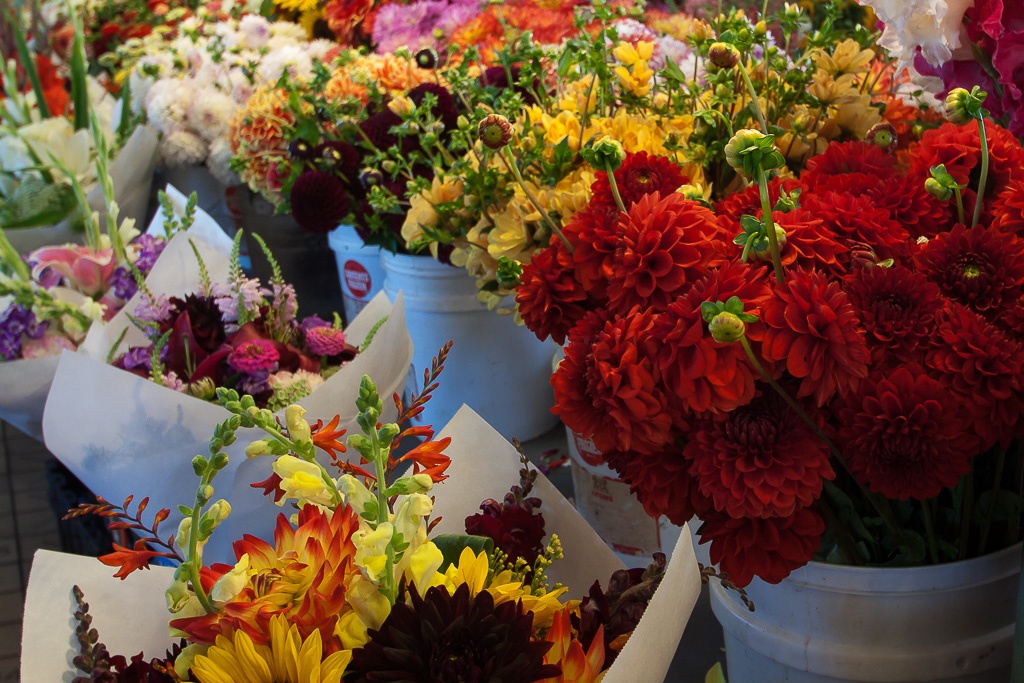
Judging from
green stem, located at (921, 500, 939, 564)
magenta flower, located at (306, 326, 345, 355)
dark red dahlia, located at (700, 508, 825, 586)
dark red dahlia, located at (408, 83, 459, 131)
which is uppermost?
dark red dahlia, located at (700, 508, 825, 586)

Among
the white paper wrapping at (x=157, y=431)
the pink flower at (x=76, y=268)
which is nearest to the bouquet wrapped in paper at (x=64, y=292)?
the pink flower at (x=76, y=268)

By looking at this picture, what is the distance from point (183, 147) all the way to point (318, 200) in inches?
29.7

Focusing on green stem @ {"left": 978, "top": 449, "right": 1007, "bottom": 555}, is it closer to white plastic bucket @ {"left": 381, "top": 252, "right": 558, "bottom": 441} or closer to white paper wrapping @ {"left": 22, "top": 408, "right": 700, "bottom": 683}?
white paper wrapping @ {"left": 22, "top": 408, "right": 700, "bottom": 683}

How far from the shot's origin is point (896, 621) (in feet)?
1.56

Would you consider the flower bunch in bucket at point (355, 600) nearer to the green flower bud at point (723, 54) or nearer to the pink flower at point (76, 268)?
the green flower bud at point (723, 54)

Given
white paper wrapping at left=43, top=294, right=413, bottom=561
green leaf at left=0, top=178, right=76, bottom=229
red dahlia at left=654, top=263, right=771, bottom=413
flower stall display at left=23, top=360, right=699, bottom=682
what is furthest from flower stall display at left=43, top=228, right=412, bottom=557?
green leaf at left=0, top=178, right=76, bottom=229

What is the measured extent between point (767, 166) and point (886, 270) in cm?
7

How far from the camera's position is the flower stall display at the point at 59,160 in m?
1.37

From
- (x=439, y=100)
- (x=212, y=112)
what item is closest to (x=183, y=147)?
(x=212, y=112)

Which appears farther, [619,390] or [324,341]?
[324,341]

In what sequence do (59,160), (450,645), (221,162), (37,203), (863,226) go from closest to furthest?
(450,645) → (863,226) → (59,160) → (37,203) → (221,162)

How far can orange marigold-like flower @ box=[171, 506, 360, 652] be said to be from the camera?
0.37 m

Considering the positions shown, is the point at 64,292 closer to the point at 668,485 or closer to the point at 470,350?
the point at 470,350

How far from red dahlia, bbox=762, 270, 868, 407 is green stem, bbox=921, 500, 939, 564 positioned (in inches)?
3.8
